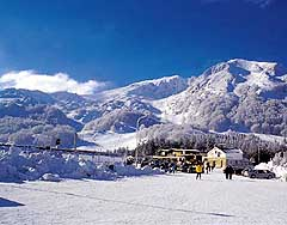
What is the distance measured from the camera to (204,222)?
43.7 feet

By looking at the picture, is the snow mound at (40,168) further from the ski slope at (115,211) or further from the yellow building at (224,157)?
the yellow building at (224,157)

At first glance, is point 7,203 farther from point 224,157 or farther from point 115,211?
point 224,157

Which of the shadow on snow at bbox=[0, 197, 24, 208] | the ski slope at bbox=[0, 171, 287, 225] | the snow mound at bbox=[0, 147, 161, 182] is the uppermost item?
the snow mound at bbox=[0, 147, 161, 182]

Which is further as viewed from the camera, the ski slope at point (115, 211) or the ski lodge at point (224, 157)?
the ski lodge at point (224, 157)

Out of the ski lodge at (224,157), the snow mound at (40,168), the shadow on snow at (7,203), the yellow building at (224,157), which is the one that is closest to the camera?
the shadow on snow at (7,203)

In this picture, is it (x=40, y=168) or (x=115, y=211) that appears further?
(x=40, y=168)

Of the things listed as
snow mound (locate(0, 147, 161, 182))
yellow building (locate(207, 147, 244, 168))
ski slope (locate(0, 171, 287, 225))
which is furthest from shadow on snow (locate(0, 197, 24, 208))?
yellow building (locate(207, 147, 244, 168))

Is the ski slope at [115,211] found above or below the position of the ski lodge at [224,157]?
below

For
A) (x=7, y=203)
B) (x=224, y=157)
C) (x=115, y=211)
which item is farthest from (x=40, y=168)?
(x=224, y=157)

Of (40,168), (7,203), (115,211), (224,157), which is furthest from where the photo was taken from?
(224,157)

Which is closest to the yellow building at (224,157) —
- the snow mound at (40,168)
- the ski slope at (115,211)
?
the snow mound at (40,168)

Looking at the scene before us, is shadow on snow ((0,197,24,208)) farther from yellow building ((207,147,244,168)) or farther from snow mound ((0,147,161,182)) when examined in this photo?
yellow building ((207,147,244,168))

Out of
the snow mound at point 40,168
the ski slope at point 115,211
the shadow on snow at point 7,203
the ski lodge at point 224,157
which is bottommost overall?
the ski slope at point 115,211

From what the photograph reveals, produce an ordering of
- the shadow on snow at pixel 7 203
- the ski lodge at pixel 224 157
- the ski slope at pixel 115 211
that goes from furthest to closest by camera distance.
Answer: the ski lodge at pixel 224 157 < the shadow on snow at pixel 7 203 < the ski slope at pixel 115 211
